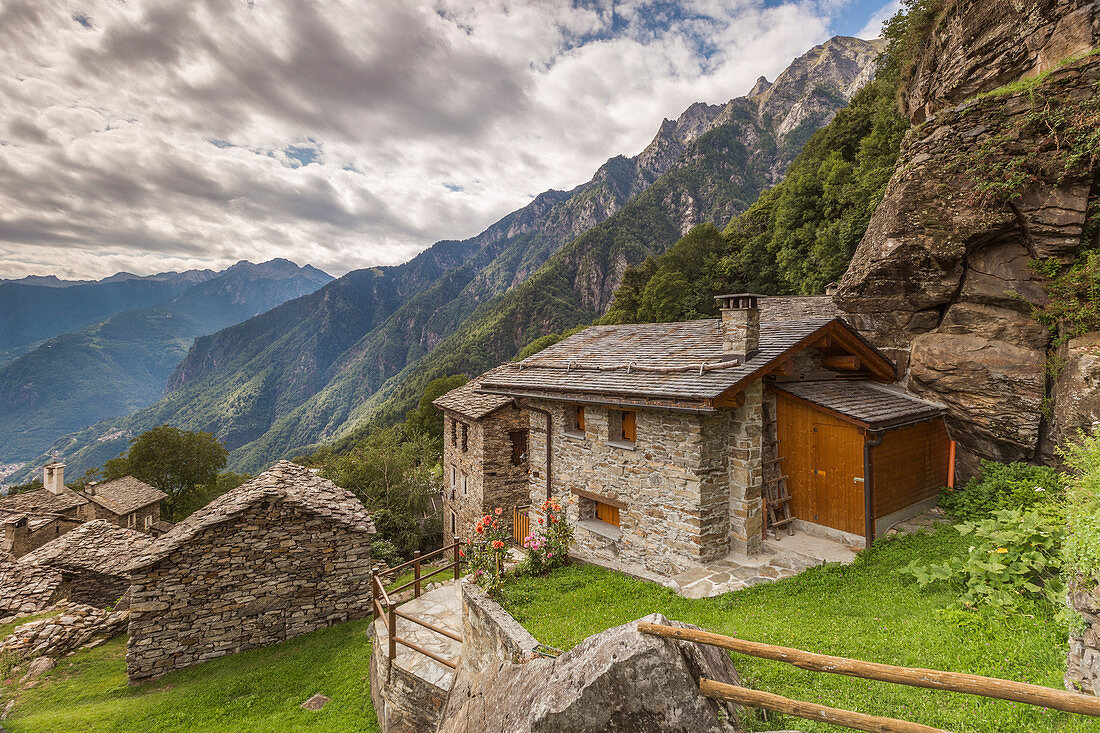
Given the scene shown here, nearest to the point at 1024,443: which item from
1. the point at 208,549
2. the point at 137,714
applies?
the point at 208,549

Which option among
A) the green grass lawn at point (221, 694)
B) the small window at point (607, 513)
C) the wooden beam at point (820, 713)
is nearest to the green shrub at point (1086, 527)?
the wooden beam at point (820, 713)

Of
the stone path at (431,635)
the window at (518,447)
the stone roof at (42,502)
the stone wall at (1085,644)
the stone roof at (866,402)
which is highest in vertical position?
the stone roof at (866,402)

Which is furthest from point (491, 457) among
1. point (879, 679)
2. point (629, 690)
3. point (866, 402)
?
point (879, 679)

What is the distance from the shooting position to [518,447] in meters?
15.6

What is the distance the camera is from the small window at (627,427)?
913 centimetres

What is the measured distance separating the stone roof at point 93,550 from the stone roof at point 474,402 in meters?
10.4

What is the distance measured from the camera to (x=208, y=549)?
9.80m

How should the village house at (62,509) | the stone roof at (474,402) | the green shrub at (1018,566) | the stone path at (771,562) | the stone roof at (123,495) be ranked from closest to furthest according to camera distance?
the green shrub at (1018,566) → the stone path at (771,562) → the stone roof at (474,402) → the village house at (62,509) → the stone roof at (123,495)

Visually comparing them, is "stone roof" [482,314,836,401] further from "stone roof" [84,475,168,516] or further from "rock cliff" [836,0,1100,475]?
"stone roof" [84,475,168,516]

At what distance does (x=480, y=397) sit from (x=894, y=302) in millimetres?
13451

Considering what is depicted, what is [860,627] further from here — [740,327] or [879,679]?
[740,327]

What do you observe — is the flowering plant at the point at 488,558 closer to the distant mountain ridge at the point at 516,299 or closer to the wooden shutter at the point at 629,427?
the wooden shutter at the point at 629,427

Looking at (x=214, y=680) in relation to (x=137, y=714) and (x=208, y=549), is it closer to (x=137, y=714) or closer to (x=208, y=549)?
(x=137, y=714)

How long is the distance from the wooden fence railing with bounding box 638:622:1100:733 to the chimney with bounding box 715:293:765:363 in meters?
6.27
